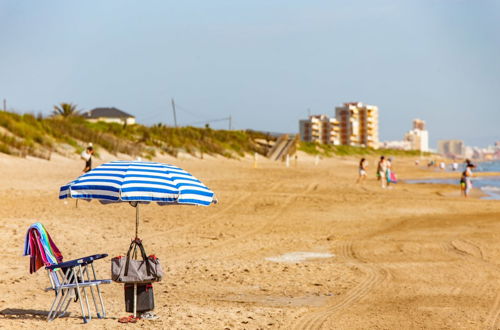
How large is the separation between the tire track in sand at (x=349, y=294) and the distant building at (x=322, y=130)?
571 feet

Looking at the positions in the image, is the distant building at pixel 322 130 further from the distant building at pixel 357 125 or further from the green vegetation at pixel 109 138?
the green vegetation at pixel 109 138

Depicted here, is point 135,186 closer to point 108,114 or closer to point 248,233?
point 248,233

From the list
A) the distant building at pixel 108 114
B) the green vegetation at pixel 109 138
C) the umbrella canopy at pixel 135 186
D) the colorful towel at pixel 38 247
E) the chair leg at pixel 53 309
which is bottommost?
the chair leg at pixel 53 309

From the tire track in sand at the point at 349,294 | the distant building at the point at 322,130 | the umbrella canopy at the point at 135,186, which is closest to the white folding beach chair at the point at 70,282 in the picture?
the umbrella canopy at the point at 135,186

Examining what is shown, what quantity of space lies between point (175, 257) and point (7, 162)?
46.7 feet

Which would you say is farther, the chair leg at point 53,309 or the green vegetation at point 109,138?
the green vegetation at point 109,138

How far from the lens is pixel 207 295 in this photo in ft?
29.4

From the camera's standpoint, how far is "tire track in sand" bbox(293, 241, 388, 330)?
7.59m

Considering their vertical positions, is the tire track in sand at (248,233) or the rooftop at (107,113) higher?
the rooftop at (107,113)

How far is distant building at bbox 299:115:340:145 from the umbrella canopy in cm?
17831

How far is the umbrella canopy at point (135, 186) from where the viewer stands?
682 cm

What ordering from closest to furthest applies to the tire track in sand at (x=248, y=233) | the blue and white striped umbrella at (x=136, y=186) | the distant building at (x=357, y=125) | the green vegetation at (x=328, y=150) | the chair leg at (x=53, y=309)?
the blue and white striped umbrella at (x=136, y=186) < the chair leg at (x=53, y=309) < the tire track in sand at (x=248, y=233) < the green vegetation at (x=328, y=150) < the distant building at (x=357, y=125)

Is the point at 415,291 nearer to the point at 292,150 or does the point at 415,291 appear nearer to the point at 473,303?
the point at 473,303

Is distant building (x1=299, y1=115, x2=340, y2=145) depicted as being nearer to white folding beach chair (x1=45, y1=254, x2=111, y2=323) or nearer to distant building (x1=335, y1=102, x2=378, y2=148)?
distant building (x1=335, y1=102, x2=378, y2=148)
